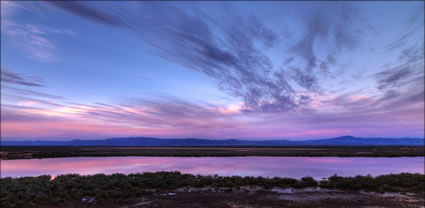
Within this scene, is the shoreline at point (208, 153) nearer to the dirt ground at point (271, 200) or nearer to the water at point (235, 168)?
the water at point (235, 168)

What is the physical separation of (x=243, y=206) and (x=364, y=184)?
40.4 feet

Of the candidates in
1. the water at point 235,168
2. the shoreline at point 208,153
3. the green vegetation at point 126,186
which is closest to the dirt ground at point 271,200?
the green vegetation at point 126,186

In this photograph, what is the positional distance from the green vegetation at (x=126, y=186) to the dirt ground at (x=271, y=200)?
139 centimetres

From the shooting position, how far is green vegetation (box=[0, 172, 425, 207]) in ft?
49.0

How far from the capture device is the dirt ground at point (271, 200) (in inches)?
528

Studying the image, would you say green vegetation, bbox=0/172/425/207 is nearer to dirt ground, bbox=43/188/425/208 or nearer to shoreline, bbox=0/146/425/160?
dirt ground, bbox=43/188/425/208

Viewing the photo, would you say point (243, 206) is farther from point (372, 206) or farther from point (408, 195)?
point (408, 195)

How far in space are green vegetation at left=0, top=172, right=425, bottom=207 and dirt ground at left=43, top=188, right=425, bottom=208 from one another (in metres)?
1.39

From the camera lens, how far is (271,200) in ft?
47.9

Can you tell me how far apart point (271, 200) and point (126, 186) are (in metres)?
11.3

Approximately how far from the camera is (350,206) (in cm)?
1320

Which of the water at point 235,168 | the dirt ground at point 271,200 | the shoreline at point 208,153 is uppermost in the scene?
the dirt ground at point 271,200

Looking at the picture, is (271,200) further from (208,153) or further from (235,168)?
(208,153)

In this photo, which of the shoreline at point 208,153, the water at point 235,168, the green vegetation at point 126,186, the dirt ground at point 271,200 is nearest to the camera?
the dirt ground at point 271,200
